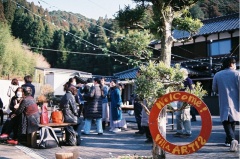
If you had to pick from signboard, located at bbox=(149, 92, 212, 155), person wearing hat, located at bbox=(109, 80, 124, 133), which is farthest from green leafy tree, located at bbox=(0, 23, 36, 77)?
signboard, located at bbox=(149, 92, 212, 155)

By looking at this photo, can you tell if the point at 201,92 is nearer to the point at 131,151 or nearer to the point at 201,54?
the point at 131,151

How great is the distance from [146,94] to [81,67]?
41.7 metres

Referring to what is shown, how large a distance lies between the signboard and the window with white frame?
1828 centimetres

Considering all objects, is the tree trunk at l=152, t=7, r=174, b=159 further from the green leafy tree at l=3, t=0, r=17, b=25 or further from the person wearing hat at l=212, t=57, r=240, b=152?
the green leafy tree at l=3, t=0, r=17, b=25

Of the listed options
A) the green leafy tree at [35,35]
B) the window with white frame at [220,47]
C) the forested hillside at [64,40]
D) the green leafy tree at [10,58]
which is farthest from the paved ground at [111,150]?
the green leafy tree at [35,35]

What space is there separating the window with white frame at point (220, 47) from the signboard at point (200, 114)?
1828cm

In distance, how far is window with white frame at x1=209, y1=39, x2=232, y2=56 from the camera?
2033 cm

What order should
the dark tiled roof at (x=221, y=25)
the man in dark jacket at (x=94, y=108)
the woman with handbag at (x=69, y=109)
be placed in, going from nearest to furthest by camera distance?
the woman with handbag at (x=69, y=109) → the man in dark jacket at (x=94, y=108) → the dark tiled roof at (x=221, y=25)

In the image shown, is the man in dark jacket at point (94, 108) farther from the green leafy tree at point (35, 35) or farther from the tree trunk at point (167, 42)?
the green leafy tree at point (35, 35)

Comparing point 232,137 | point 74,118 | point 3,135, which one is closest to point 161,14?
point 232,137

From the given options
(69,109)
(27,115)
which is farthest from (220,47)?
(27,115)

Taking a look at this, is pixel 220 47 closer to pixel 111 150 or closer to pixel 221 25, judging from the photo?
pixel 221 25

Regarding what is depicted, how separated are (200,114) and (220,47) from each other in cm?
1874

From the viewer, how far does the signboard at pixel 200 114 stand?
3.42 metres
